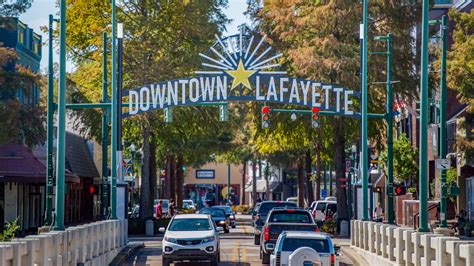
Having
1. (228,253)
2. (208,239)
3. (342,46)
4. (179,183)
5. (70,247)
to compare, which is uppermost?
(342,46)

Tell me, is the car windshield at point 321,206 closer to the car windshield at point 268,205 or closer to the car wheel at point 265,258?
the car windshield at point 268,205

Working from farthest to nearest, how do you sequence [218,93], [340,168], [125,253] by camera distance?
[340,168] → [218,93] → [125,253]

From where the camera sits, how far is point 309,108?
53.6 meters

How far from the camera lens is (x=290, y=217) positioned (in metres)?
32.8

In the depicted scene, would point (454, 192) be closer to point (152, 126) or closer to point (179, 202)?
point (152, 126)

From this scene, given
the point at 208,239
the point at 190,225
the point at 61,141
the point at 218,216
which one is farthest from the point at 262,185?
the point at 61,141

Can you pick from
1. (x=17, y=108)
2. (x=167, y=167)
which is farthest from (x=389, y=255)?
(x=167, y=167)

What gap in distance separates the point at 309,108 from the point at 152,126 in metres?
9.94

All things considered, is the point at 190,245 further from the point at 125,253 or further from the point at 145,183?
the point at 145,183

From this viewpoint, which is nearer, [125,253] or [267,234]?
[267,234]

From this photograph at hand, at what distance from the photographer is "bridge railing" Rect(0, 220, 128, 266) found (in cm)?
1772

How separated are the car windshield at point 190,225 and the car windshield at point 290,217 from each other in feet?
6.91

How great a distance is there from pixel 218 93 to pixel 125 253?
1365cm

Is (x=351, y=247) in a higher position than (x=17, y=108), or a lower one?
lower
